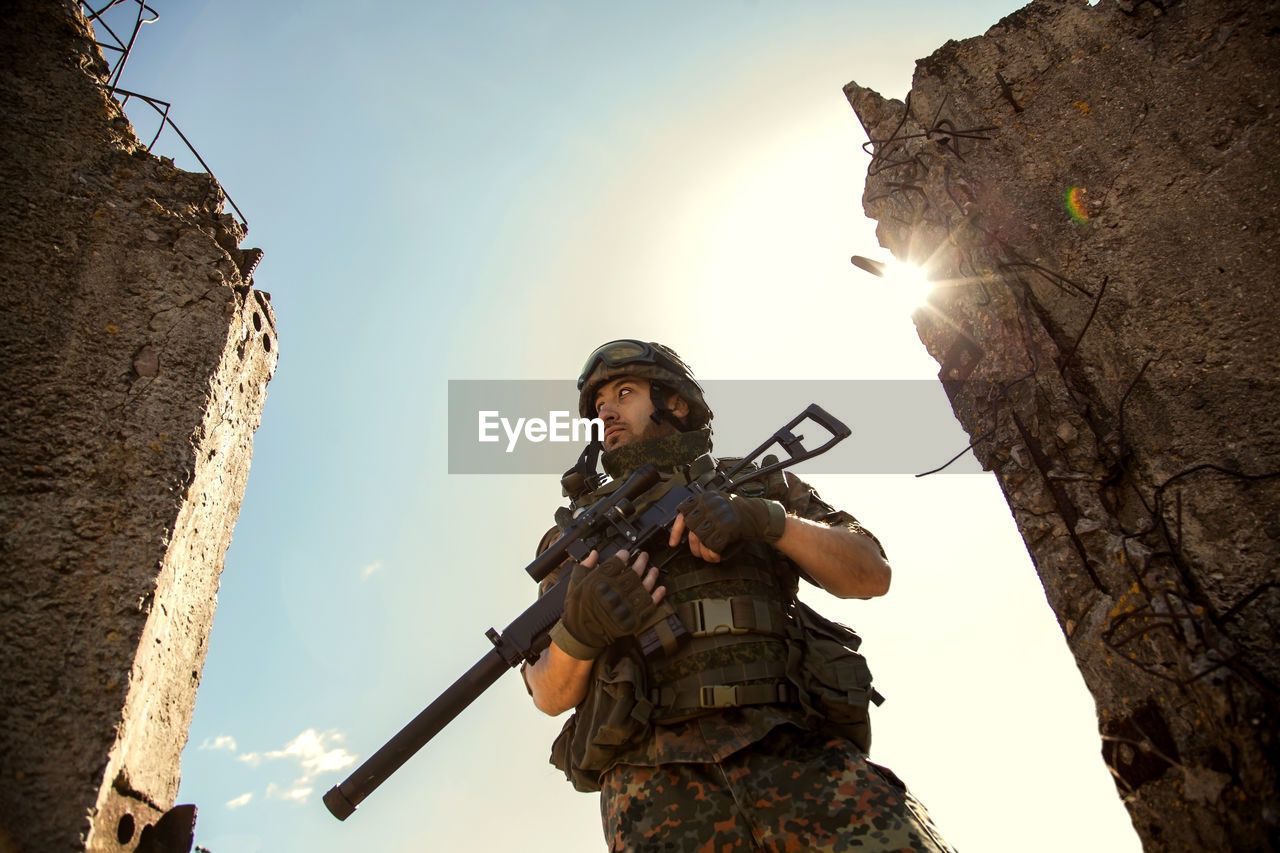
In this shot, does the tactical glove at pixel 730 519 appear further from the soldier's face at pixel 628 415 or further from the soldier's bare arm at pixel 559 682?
the soldier's face at pixel 628 415

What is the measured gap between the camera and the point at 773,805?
2.11 meters

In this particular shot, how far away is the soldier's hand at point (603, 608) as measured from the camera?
2.53 meters

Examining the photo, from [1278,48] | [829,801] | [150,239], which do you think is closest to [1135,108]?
[1278,48]

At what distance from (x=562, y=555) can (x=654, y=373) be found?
0.94 m

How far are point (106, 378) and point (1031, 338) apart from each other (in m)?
2.99

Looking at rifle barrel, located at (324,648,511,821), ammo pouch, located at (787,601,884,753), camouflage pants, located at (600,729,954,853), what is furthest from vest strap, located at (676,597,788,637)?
rifle barrel, located at (324,648,511,821)

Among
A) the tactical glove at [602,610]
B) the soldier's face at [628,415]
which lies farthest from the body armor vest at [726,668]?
the soldier's face at [628,415]

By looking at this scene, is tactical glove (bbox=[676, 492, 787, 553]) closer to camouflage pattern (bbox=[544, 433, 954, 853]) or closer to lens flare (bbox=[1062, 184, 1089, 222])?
camouflage pattern (bbox=[544, 433, 954, 853])

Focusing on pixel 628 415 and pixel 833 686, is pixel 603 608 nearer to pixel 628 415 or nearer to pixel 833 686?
pixel 833 686

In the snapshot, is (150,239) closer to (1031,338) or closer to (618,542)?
(618,542)

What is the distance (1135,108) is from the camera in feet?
10.1

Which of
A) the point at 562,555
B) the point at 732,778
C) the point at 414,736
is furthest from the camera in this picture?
the point at 562,555

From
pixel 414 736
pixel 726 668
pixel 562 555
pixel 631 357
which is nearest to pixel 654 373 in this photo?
pixel 631 357

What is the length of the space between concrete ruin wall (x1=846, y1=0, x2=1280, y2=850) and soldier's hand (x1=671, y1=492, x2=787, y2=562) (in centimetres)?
85
